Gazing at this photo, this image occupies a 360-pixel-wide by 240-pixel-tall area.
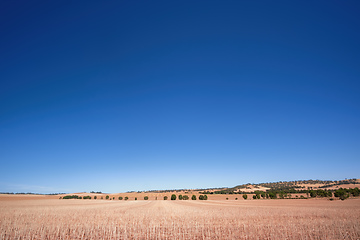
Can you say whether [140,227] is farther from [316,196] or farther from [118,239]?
[316,196]

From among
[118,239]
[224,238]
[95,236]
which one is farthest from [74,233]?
[224,238]

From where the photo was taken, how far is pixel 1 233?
1925 cm

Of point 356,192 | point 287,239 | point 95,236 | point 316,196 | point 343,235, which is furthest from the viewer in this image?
point 316,196

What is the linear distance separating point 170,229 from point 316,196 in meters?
133

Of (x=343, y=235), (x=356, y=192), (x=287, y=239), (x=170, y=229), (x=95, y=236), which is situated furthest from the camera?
(x=356, y=192)

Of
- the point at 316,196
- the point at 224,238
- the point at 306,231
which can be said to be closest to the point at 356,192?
the point at 316,196

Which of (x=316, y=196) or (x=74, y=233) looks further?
(x=316, y=196)

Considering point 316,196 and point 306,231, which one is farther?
point 316,196

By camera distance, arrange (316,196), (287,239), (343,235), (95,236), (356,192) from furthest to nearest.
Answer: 1. (316,196)
2. (356,192)
3. (95,236)
4. (343,235)
5. (287,239)

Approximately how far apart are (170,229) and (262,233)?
9210 millimetres

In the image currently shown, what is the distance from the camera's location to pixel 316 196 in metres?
124

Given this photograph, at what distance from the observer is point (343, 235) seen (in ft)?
60.8

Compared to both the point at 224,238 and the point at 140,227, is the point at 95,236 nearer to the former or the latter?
the point at 140,227

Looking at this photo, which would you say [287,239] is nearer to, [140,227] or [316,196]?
[140,227]
